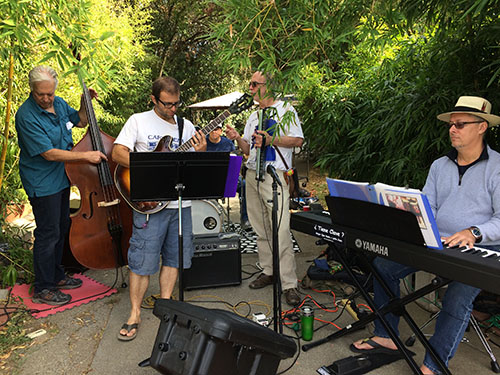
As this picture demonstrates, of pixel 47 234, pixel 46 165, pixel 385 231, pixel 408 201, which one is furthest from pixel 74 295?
pixel 408 201

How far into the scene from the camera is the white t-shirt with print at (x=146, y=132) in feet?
9.54

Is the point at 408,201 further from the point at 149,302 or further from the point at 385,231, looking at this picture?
the point at 149,302

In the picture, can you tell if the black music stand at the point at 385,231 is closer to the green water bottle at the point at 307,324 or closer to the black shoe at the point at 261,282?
the green water bottle at the point at 307,324

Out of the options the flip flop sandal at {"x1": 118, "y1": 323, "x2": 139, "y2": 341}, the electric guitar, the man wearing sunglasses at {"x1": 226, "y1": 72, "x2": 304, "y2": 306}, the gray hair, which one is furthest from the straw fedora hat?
the gray hair

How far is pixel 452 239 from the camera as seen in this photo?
7.27ft

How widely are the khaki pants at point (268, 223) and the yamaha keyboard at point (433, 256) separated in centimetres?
96

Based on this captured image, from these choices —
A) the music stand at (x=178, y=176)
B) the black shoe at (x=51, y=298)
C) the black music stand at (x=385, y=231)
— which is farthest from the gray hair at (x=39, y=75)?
the black music stand at (x=385, y=231)

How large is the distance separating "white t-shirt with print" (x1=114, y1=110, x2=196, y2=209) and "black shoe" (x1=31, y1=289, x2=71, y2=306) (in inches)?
52.6

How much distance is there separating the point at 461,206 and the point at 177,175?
1.67 m

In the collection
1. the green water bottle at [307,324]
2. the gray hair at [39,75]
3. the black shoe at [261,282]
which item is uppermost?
the gray hair at [39,75]

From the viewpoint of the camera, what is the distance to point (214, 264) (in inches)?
154

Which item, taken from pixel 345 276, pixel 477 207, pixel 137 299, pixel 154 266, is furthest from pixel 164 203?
pixel 477 207

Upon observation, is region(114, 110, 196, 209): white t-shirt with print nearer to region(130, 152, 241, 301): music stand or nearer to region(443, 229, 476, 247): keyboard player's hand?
region(130, 152, 241, 301): music stand

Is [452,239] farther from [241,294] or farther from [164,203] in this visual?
[241,294]
